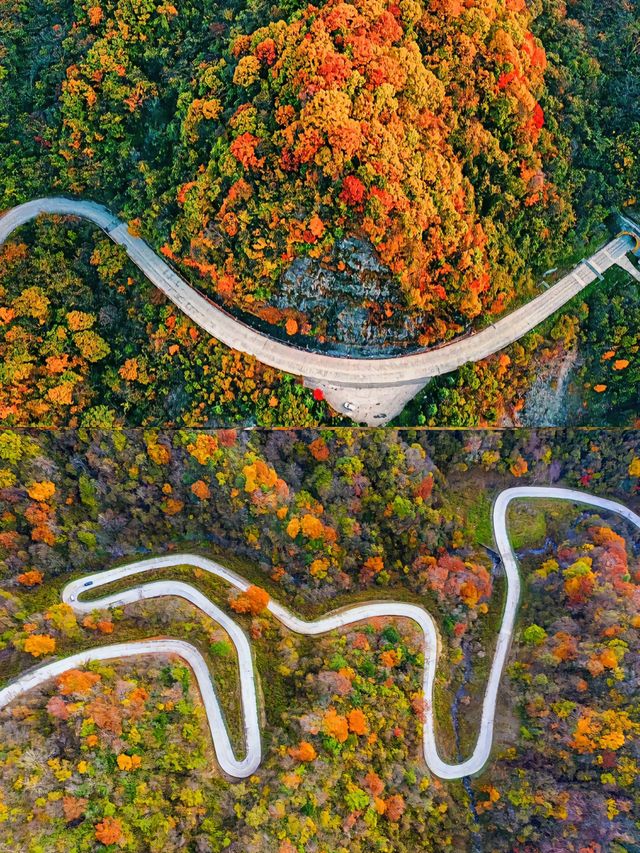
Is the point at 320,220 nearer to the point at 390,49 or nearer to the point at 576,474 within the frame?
the point at 390,49

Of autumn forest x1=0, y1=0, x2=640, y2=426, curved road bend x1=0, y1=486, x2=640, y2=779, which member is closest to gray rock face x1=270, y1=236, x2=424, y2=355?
autumn forest x1=0, y1=0, x2=640, y2=426

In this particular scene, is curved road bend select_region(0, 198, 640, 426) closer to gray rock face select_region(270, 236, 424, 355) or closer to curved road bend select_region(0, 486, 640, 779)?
gray rock face select_region(270, 236, 424, 355)

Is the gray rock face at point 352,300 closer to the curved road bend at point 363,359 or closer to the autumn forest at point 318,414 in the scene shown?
the autumn forest at point 318,414

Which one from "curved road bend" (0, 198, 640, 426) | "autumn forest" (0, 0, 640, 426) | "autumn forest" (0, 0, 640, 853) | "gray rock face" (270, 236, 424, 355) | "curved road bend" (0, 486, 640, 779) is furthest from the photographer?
"curved road bend" (0, 198, 640, 426)

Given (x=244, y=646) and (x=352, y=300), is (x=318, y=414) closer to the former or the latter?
(x=352, y=300)

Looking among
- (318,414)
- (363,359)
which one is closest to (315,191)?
(363,359)
